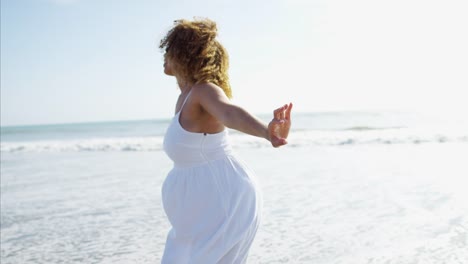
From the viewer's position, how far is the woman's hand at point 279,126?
6.77ft

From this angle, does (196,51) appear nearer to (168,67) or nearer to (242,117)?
(168,67)

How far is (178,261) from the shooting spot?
248cm

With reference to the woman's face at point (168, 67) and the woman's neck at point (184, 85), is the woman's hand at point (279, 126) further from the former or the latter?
the woman's face at point (168, 67)

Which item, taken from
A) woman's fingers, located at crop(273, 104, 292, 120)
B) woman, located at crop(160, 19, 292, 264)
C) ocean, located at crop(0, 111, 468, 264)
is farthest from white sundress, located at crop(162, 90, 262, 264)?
ocean, located at crop(0, 111, 468, 264)

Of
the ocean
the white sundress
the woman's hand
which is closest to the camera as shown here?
the woman's hand

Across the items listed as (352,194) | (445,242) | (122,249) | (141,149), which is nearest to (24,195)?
(122,249)

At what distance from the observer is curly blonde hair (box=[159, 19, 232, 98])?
7.78 ft

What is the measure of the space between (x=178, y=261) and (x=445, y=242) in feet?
12.5

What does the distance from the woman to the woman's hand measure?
32cm

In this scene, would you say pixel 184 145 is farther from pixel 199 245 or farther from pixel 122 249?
pixel 122 249

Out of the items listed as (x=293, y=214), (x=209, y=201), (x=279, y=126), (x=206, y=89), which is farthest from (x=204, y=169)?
(x=293, y=214)

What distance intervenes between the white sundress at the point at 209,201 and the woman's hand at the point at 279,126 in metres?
0.46

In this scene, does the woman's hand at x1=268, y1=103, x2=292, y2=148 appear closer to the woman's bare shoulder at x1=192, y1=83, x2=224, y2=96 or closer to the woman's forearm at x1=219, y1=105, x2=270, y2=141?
the woman's forearm at x1=219, y1=105, x2=270, y2=141

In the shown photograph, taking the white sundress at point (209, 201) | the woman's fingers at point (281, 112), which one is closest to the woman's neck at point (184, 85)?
the white sundress at point (209, 201)
